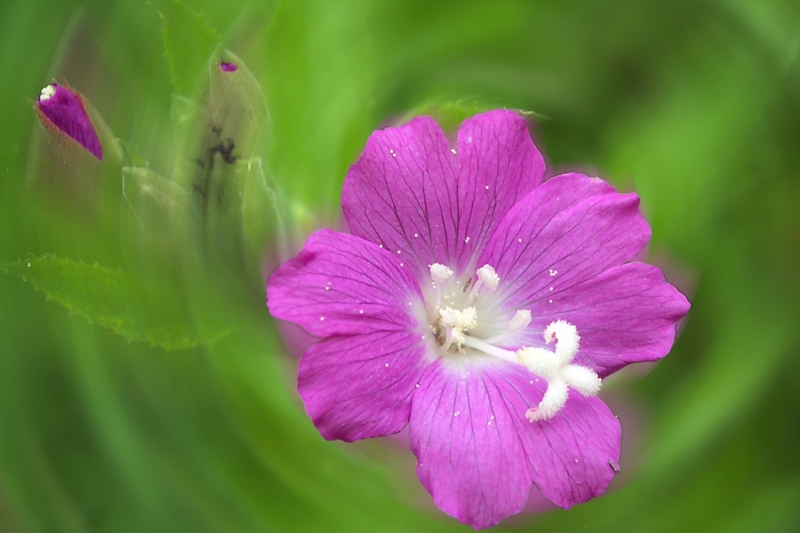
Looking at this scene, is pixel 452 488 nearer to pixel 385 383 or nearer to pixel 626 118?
pixel 385 383

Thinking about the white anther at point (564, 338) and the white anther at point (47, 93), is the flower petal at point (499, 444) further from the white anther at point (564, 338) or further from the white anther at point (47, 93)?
the white anther at point (47, 93)

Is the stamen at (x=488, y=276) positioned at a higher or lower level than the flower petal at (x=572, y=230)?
lower

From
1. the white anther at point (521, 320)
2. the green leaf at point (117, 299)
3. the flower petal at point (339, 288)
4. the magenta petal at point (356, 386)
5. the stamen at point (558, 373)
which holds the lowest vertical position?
the green leaf at point (117, 299)

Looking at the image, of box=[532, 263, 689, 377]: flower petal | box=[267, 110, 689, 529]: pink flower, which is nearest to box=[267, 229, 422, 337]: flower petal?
box=[267, 110, 689, 529]: pink flower

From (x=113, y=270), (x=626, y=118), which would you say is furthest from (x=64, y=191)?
(x=626, y=118)

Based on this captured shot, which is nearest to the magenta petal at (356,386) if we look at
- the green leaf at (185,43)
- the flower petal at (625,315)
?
the flower petal at (625,315)

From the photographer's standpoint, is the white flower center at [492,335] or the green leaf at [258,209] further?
the green leaf at [258,209]

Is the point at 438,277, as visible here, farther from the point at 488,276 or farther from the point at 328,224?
the point at 328,224
